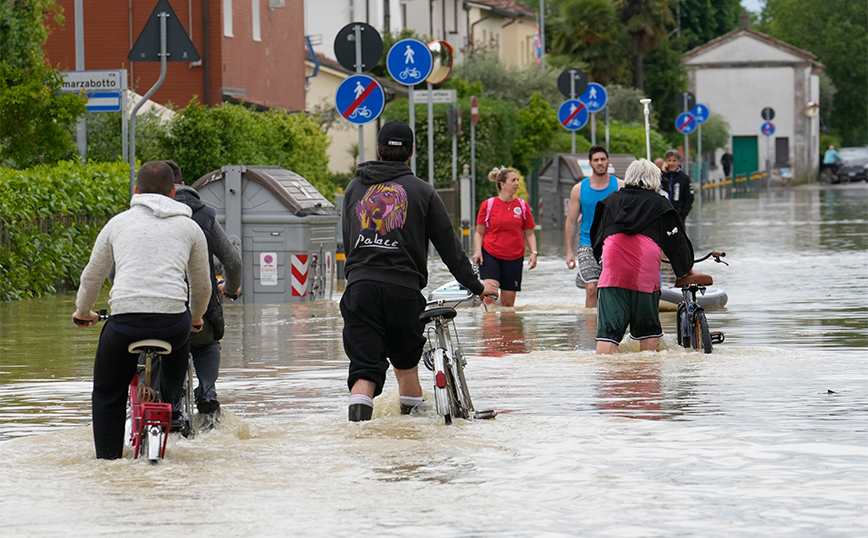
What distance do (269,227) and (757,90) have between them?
73623mm

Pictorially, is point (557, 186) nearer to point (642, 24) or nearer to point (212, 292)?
point (212, 292)

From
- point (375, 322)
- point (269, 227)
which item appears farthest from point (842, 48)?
point (375, 322)

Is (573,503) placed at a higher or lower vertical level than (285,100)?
lower

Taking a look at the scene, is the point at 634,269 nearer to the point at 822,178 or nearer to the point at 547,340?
the point at 547,340

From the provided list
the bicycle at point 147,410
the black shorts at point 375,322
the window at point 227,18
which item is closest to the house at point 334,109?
the window at point 227,18

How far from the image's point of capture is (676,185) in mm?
22766

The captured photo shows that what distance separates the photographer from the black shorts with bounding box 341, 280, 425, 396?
867 centimetres

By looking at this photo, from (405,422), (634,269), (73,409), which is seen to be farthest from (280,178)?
(405,422)

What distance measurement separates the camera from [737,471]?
25.1 ft

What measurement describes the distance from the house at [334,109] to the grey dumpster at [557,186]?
8406 mm

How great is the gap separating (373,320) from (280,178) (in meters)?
10.2

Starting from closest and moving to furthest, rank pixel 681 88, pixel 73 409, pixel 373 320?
pixel 373 320, pixel 73 409, pixel 681 88

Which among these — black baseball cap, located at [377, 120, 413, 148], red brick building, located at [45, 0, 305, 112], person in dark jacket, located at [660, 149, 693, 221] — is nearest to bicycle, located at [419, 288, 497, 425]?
black baseball cap, located at [377, 120, 413, 148]

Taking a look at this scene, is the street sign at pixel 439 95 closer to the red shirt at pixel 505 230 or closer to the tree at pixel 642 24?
the red shirt at pixel 505 230
